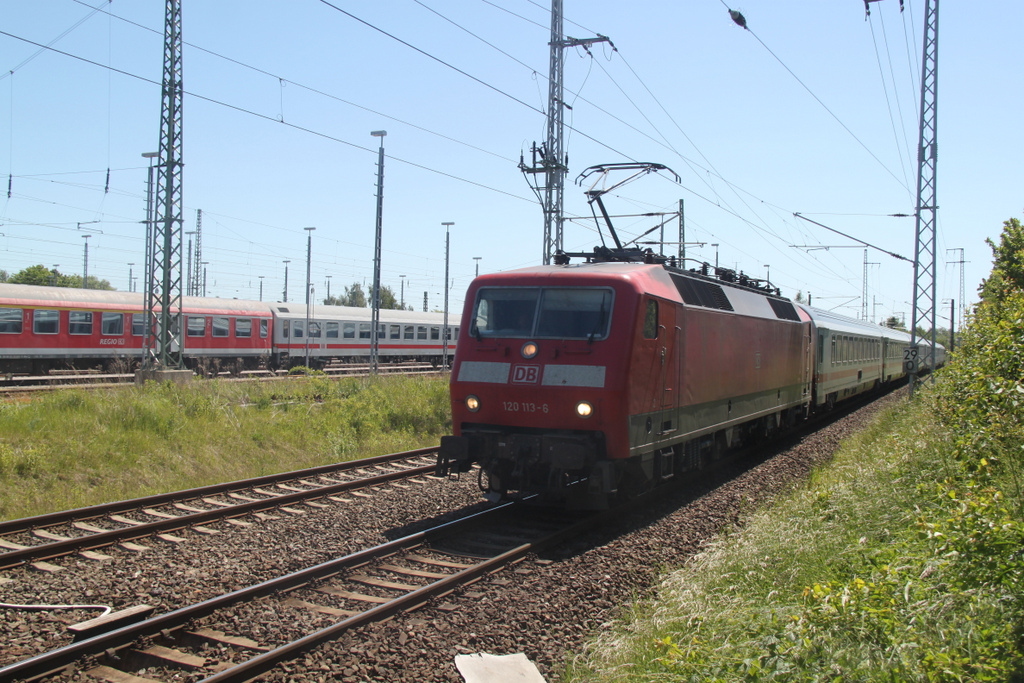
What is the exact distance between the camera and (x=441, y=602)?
20.5 ft

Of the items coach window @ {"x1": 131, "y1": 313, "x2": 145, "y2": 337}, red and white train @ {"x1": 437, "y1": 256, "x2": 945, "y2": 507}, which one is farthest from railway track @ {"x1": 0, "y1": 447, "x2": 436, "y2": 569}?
coach window @ {"x1": 131, "y1": 313, "x2": 145, "y2": 337}

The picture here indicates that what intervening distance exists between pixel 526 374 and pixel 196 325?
22.8 metres

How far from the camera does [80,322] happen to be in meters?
24.9

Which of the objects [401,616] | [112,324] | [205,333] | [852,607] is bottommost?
[401,616]

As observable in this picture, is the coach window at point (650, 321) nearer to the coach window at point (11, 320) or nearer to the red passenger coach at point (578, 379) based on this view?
the red passenger coach at point (578, 379)

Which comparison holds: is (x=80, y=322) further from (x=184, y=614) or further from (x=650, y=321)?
(x=184, y=614)

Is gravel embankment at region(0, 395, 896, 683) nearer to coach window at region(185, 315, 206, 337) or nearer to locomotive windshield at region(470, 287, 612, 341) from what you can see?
locomotive windshield at region(470, 287, 612, 341)

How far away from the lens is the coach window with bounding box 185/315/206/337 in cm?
2798

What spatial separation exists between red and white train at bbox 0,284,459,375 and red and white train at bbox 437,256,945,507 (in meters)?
14.7

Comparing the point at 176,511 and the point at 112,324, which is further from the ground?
the point at 112,324

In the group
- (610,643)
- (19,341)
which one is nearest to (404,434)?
(610,643)

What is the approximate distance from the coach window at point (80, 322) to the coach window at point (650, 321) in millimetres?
22046

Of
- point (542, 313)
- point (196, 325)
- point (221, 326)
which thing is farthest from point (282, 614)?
point (221, 326)

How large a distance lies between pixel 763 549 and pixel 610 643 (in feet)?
6.80
